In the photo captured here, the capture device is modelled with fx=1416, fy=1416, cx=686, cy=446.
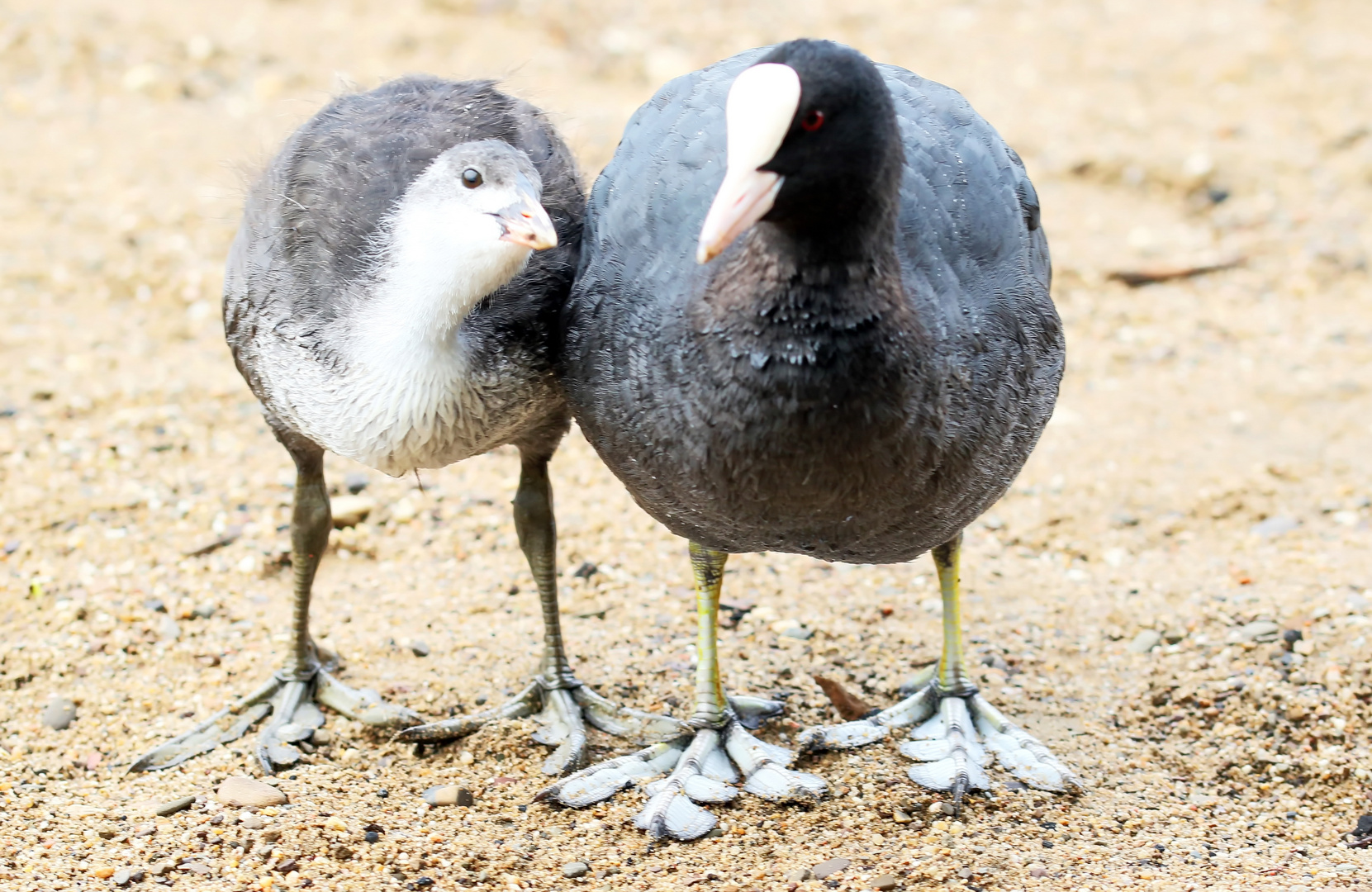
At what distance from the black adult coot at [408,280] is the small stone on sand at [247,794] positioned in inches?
6.2

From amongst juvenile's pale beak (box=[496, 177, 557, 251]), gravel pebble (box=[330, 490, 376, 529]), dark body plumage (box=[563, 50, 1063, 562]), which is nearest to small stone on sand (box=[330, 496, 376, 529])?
gravel pebble (box=[330, 490, 376, 529])

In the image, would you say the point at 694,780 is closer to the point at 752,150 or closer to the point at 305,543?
the point at 305,543

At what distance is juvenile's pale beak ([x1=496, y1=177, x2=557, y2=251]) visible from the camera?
3.39 m

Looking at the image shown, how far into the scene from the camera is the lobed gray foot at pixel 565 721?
441 centimetres

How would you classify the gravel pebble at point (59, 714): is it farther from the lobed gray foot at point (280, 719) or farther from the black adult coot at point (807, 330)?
the black adult coot at point (807, 330)

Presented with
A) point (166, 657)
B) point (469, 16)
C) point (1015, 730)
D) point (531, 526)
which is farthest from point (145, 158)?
point (1015, 730)

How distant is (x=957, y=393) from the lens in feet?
11.4

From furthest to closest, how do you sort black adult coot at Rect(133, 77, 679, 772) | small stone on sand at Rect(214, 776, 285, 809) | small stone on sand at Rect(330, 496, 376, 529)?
small stone on sand at Rect(330, 496, 376, 529), small stone on sand at Rect(214, 776, 285, 809), black adult coot at Rect(133, 77, 679, 772)

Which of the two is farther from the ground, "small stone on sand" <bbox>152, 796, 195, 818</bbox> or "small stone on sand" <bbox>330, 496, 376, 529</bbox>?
"small stone on sand" <bbox>152, 796, 195, 818</bbox>

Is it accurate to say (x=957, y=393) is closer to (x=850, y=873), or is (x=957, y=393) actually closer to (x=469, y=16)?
(x=850, y=873)

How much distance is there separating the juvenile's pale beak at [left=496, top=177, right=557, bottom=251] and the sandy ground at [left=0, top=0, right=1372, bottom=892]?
1223 millimetres

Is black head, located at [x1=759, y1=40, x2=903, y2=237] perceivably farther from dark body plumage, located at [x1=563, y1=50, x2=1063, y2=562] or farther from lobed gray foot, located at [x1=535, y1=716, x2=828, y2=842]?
lobed gray foot, located at [x1=535, y1=716, x2=828, y2=842]

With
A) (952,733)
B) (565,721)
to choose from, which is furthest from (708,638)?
(952,733)

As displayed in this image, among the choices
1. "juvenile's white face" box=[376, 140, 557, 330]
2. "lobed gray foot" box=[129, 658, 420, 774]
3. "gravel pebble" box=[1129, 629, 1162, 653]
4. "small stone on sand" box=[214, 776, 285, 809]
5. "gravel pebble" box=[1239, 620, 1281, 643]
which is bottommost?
"gravel pebble" box=[1129, 629, 1162, 653]
